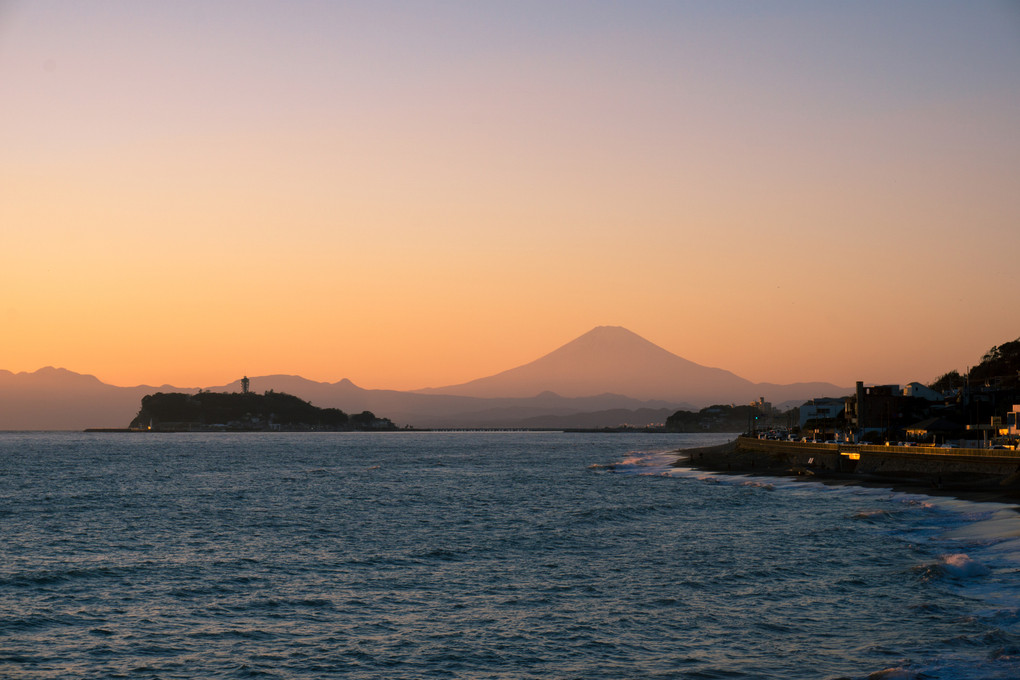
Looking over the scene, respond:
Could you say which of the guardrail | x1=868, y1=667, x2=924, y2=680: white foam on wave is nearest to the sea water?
x1=868, y1=667, x2=924, y2=680: white foam on wave

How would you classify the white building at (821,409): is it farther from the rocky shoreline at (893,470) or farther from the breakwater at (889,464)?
the rocky shoreline at (893,470)

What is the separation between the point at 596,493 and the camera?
245 feet

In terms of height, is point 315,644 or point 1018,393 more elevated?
point 1018,393

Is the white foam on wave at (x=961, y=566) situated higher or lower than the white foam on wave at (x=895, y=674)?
higher

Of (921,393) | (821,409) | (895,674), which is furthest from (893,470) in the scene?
(821,409)

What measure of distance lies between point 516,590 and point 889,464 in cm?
6450

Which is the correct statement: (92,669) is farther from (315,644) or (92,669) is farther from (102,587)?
(102,587)

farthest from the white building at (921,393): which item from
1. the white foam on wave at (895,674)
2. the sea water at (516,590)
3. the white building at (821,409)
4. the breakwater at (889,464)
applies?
the white foam on wave at (895,674)

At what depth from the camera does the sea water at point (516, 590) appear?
23094 millimetres

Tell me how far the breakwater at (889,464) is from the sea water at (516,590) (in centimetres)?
834

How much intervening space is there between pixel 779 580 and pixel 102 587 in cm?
2633

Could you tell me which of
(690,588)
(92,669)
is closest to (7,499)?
(92,669)

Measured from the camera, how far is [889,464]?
278ft

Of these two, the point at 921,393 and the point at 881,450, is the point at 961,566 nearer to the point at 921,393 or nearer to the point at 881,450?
the point at 881,450
